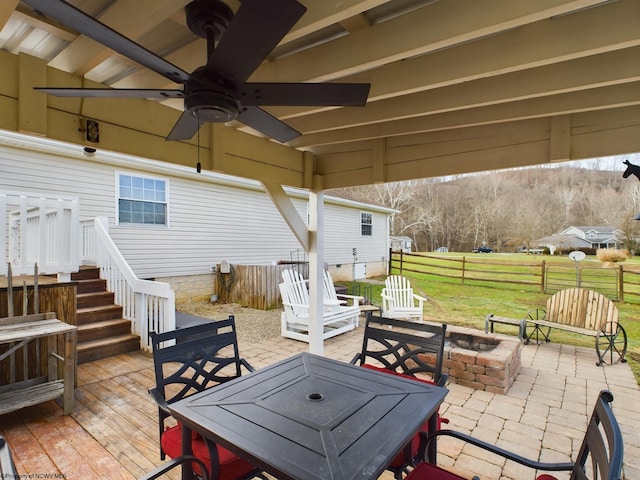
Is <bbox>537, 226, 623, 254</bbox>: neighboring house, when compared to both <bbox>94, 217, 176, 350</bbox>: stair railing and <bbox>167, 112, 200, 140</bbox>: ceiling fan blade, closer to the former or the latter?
<bbox>94, 217, 176, 350</bbox>: stair railing

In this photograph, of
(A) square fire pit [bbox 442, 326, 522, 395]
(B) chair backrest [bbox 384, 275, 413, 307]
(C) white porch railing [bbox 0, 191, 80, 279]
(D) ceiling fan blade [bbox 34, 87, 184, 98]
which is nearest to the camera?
(D) ceiling fan blade [bbox 34, 87, 184, 98]

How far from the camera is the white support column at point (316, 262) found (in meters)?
3.94

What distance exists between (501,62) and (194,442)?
8.73ft

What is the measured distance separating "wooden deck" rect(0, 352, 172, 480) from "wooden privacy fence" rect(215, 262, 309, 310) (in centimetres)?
421

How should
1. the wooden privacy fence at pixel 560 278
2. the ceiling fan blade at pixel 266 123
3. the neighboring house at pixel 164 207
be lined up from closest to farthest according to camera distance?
1. the ceiling fan blade at pixel 266 123
2. the neighboring house at pixel 164 207
3. the wooden privacy fence at pixel 560 278

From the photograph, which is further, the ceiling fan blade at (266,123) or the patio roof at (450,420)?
the patio roof at (450,420)

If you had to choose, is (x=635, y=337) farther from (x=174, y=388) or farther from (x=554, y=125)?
(x=174, y=388)

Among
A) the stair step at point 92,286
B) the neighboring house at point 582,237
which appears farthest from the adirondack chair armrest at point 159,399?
the neighboring house at point 582,237

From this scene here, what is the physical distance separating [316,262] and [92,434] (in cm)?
257

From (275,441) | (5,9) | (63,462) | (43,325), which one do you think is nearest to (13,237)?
(43,325)

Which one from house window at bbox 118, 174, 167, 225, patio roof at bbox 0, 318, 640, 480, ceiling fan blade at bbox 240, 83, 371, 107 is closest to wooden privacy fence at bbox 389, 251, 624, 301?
patio roof at bbox 0, 318, 640, 480

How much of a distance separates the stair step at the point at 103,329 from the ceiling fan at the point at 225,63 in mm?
4012

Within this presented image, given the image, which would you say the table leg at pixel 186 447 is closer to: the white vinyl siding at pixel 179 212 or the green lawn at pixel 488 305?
the green lawn at pixel 488 305

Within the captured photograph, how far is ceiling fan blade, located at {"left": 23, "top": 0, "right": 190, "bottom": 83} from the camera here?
996 mm
